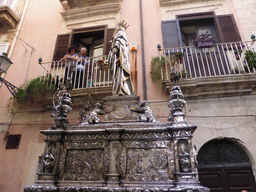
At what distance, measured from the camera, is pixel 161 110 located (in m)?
5.67

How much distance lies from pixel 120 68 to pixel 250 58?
156 inches

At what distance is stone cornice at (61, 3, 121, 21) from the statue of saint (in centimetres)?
444

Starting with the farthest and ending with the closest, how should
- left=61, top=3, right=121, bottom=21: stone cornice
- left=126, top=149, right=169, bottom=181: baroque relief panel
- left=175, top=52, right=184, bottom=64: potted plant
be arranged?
left=61, top=3, right=121, bottom=21: stone cornice, left=175, top=52, right=184, bottom=64: potted plant, left=126, top=149, right=169, bottom=181: baroque relief panel

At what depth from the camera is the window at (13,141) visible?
602 centimetres

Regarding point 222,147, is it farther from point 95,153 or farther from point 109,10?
point 109,10

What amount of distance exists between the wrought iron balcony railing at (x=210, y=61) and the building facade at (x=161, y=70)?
3cm

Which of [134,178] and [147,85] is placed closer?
[134,178]

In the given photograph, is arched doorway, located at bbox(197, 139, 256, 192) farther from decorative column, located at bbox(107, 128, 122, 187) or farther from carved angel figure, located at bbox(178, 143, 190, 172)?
decorative column, located at bbox(107, 128, 122, 187)

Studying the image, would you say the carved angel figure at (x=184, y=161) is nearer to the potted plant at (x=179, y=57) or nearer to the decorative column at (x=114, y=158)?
the decorative column at (x=114, y=158)

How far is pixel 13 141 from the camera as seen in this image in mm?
6086

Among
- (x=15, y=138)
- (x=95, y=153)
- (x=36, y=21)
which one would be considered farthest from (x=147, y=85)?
(x=36, y=21)

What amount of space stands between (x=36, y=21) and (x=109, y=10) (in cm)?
334

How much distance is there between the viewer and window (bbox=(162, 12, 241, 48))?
6.55 meters

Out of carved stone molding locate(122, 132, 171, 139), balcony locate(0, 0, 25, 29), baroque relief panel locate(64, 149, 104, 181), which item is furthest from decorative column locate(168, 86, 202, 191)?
balcony locate(0, 0, 25, 29)
